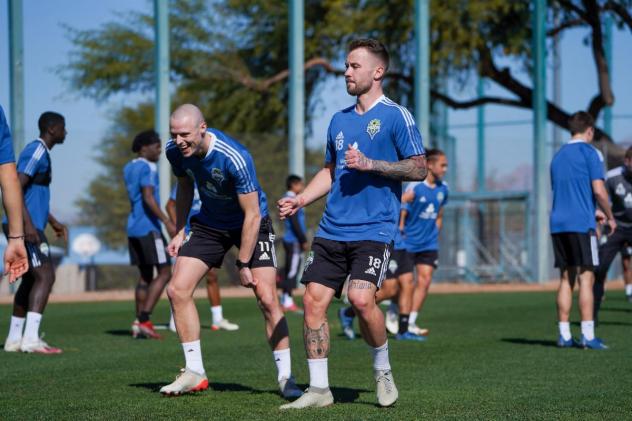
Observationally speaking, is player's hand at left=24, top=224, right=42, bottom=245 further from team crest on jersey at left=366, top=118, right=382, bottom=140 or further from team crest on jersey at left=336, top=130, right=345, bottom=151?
team crest on jersey at left=366, top=118, right=382, bottom=140

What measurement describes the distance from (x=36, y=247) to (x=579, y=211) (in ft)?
16.8

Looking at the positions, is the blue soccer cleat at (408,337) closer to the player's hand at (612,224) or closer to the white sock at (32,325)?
the player's hand at (612,224)

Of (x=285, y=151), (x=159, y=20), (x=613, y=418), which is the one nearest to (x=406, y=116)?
(x=613, y=418)

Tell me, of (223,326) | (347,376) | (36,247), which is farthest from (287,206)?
(223,326)

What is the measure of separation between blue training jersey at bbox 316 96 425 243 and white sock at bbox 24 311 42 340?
179 inches

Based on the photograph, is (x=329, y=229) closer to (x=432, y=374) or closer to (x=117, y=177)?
(x=432, y=374)

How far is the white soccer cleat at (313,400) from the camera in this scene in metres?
6.59

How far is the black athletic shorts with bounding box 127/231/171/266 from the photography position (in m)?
12.4

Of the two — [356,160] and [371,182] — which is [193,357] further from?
[356,160]

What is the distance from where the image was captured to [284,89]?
31.6m

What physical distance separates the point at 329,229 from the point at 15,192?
7.08 ft

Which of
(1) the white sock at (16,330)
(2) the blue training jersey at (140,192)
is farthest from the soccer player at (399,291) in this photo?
(1) the white sock at (16,330)

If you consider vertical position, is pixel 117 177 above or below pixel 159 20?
below

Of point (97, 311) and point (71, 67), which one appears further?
point (71, 67)
